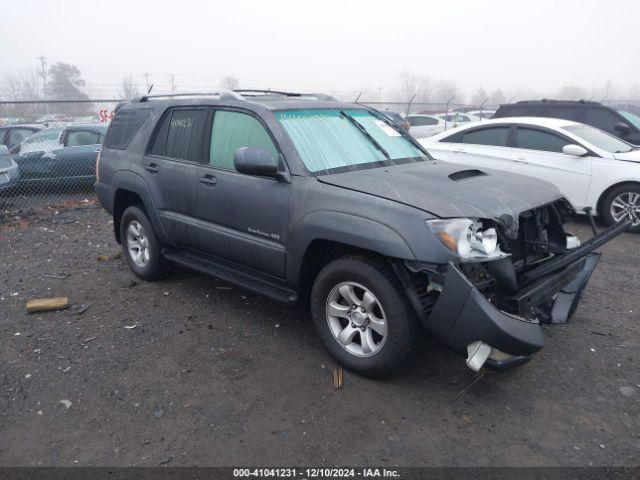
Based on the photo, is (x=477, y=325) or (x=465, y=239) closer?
(x=477, y=325)

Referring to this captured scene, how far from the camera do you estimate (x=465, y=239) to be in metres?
2.99

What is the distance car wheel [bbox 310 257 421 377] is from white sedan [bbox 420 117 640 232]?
4.46 metres

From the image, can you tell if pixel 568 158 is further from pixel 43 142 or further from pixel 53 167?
pixel 43 142

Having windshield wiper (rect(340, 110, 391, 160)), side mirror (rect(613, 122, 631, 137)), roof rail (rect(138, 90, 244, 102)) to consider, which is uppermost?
roof rail (rect(138, 90, 244, 102))

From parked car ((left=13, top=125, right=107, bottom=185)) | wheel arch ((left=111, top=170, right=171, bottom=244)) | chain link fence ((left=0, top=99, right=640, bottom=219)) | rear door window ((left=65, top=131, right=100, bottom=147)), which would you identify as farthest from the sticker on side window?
rear door window ((left=65, top=131, right=100, bottom=147))

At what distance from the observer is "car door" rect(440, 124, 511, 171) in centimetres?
773

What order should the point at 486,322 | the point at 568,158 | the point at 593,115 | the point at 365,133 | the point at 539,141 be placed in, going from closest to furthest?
the point at 486,322 → the point at 365,133 → the point at 568,158 → the point at 539,141 → the point at 593,115

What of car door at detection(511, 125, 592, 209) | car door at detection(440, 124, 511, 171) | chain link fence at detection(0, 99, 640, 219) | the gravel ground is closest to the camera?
the gravel ground

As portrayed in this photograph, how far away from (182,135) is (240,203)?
113cm

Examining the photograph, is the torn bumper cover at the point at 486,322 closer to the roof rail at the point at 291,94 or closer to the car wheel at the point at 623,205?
the roof rail at the point at 291,94

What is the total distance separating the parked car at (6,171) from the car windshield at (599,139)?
29.6 ft

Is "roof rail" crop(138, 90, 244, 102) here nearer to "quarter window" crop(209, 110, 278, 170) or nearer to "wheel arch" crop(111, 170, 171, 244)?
"quarter window" crop(209, 110, 278, 170)

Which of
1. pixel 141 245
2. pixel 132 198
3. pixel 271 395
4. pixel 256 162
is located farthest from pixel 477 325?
pixel 132 198

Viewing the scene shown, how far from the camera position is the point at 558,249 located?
3494 mm
